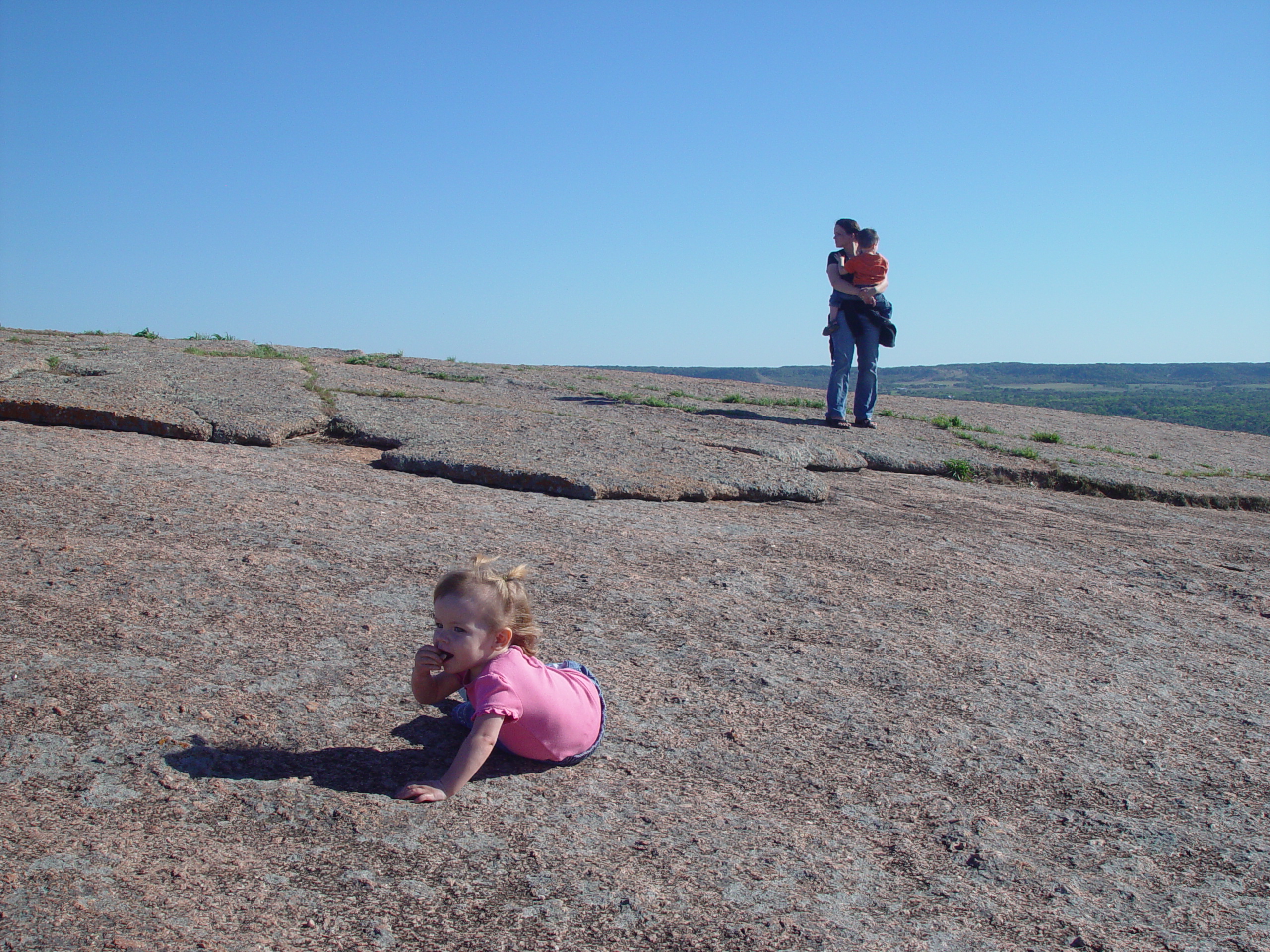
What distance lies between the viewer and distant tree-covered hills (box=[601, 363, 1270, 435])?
63.7 feet

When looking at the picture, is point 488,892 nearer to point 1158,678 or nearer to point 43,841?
point 43,841

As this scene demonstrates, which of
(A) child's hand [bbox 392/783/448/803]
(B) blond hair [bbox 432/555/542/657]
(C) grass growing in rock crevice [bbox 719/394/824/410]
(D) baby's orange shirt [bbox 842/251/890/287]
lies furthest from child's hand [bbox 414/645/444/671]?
(C) grass growing in rock crevice [bbox 719/394/824/410]

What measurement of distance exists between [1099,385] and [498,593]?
5524 centimetres

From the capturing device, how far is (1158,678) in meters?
2.83

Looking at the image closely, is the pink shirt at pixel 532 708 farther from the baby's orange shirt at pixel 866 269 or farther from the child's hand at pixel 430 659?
the baby's orange shirt at pixel 866 269

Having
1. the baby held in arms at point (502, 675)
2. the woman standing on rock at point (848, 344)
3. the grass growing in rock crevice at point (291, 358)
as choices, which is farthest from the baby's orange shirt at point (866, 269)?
the baby held in arms at point (502, 675)

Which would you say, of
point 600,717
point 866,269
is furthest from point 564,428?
point 600,717

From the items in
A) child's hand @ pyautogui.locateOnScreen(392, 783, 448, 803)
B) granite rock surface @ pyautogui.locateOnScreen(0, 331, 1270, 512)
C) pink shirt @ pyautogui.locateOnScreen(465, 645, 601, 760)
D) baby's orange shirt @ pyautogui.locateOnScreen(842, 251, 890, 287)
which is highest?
baby's orange shirt @ pyautogui.locateOnScreen(842, 251, 890, 287)

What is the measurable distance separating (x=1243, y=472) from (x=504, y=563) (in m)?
6.71

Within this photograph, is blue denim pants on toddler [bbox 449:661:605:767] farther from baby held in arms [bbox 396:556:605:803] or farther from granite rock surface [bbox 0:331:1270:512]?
granite rock surface [bbox 0:331:1270:512]

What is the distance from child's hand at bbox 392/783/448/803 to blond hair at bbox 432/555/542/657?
1.20 ft

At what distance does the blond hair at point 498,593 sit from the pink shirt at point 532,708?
6 centimetres

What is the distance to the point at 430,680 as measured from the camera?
6.92 feet

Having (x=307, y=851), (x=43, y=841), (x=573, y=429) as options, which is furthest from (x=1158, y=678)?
(x=573, y=429)
